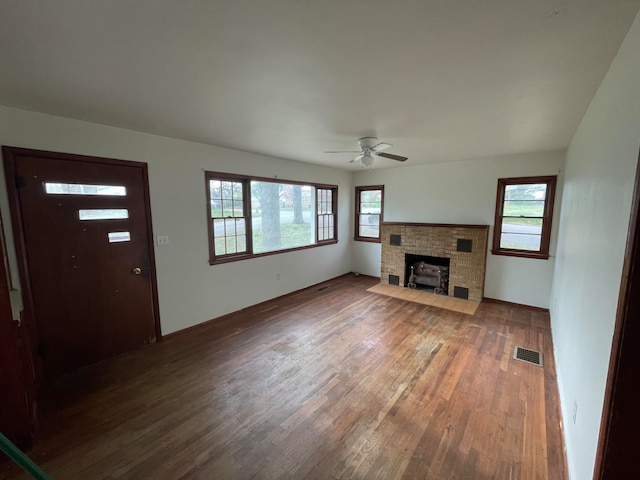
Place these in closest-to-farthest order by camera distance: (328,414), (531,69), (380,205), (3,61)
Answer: (3,61)
(531,69)
(328,414)
(380,205)

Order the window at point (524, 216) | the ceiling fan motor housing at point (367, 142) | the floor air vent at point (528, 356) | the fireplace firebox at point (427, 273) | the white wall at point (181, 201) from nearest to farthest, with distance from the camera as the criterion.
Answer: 1. the white wall at point (181, 201)
2. the floor air vent at point (528, 356)
3. the ceiling fan motor housing at point (367, 142)
4. the window at point (524, 216)
5. the fireplace firebox at point (427, 273)

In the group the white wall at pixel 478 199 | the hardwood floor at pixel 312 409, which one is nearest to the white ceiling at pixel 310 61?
the white wall at pixel 478 199

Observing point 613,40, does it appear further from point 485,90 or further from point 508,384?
point 508,384

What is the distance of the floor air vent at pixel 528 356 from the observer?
2.85 m

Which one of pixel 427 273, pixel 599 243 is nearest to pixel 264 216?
pixel 427 273

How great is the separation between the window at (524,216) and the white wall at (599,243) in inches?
87.2

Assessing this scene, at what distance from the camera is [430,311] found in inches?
165

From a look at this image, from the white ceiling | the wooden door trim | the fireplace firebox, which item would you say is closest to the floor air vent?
the fireplace firebox

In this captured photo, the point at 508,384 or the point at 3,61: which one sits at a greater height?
the point at 3,61

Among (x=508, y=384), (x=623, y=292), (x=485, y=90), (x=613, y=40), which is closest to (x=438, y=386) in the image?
(x=508, y=384)

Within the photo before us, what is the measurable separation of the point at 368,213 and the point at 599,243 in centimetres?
468

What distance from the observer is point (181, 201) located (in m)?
3.38

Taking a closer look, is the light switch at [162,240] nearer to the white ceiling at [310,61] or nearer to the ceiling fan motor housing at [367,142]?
the white ceiling at [310,61]

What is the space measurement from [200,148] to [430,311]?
4.08 metres
